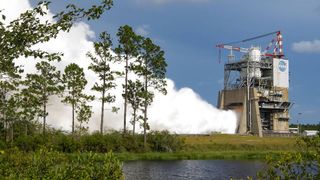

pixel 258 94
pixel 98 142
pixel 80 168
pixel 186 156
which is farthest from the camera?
pixel 258 94

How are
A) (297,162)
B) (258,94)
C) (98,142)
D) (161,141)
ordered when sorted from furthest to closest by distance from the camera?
(258,94) < (161,141) < (98,142) < (297,162)

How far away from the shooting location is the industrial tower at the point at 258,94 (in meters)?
147

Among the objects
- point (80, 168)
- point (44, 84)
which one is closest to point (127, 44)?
point (44, 84)

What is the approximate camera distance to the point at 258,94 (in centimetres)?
14912

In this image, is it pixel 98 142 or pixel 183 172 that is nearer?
pixel 183 172

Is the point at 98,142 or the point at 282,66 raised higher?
the point at 282,66

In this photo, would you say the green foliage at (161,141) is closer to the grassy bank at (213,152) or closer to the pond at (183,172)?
the grassy bank at (213,152)

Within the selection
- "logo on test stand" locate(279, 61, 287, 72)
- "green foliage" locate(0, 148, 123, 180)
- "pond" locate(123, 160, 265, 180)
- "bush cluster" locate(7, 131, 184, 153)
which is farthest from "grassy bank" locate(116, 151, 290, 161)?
"logo on test stand" locate(279, 61, 287, 72)

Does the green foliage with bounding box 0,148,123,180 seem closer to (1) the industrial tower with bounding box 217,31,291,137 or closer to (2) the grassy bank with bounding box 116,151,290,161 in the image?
(2) the grassy bank with bounding box 116,151,290,161

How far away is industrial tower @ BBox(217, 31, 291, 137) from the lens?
484 feet

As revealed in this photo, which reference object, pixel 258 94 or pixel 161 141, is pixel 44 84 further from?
pixel 258 94

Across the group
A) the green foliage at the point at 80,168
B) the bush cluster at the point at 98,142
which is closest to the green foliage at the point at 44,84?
the bush cluster at the point at 98,142

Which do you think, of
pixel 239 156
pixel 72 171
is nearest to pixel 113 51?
pixel 239 156

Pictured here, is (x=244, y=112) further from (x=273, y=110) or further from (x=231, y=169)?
(x=231, y=169)
